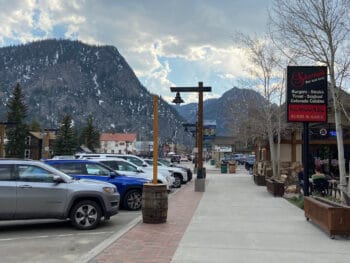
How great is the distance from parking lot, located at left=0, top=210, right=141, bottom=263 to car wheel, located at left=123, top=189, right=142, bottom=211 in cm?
235

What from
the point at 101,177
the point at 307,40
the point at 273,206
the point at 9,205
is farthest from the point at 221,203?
the point at 9,205

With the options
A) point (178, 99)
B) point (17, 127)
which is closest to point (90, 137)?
point (17, 127)

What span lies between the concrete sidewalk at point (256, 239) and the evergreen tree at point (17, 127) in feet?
195

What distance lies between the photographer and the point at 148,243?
31.0 feet

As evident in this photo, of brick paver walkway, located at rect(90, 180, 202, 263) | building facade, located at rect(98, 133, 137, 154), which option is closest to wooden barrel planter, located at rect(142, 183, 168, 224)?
brick paver walkway, located at rect(90, 180, 202, 263)

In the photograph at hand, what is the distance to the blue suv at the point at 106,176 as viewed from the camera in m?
15.4

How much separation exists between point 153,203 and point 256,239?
2.98 meters

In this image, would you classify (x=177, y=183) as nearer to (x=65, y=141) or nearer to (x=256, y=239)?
(x=256, y=239)

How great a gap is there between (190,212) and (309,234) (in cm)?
449

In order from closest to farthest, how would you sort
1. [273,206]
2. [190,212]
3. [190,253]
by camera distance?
[190,253]
[190,212]
[273,206]

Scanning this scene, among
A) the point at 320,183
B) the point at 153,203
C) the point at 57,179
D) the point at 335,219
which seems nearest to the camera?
the point at 335,219

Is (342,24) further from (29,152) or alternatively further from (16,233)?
(29,152)

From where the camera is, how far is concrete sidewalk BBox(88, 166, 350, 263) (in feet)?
27.2

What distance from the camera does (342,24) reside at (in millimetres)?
14562
